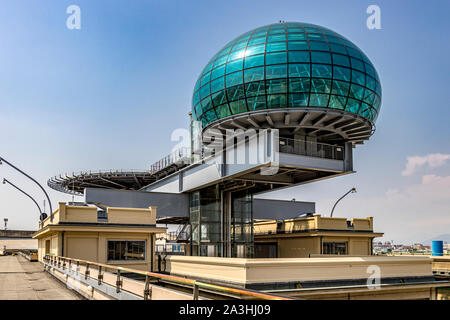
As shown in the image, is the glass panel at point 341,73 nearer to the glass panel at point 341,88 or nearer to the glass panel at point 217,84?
the glass panel at point 341,88

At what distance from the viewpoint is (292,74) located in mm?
29750

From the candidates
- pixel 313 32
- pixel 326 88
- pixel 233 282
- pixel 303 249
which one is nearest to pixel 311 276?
pixel 233 282

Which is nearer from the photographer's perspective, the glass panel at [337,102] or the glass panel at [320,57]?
the glass panel at [320,57]

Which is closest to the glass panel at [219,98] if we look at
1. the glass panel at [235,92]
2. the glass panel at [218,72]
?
the glass panel at [235,92]

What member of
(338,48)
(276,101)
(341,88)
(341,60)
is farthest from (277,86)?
(338,48)

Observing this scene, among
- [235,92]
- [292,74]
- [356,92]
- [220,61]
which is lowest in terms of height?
[356,92]

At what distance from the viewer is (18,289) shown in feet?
61.0

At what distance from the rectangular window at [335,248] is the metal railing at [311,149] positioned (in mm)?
10339

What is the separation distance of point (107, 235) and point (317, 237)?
1891 centimetres

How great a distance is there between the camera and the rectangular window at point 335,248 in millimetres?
40562

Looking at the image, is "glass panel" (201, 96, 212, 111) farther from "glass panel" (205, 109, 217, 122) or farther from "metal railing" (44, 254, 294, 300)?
"metal railing" (44, 254, 294, 300)

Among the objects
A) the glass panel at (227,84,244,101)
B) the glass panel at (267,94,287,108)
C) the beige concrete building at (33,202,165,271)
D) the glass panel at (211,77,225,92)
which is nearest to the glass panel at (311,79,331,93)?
the glass panel at (267,94,287,108)

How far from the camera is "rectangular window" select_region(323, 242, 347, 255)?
4056 centimetres

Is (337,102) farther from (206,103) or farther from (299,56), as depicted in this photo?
(206,103)
